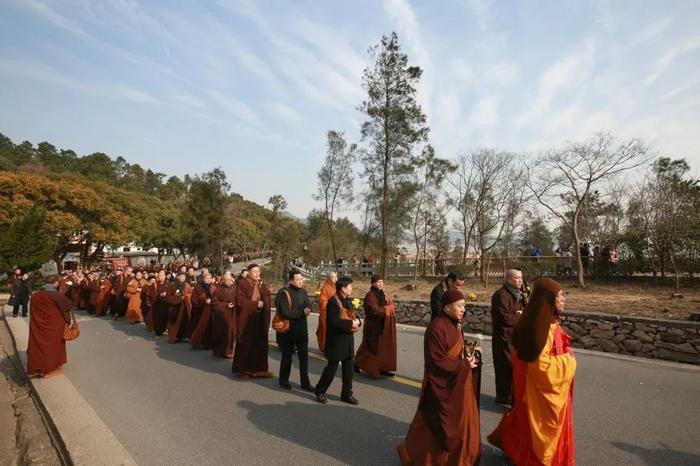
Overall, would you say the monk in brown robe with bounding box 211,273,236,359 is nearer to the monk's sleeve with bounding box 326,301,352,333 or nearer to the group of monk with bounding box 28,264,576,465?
the group of monk with bounding box 28,264,576,465

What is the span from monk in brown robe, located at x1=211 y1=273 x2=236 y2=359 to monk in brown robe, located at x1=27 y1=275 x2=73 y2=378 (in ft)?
8.69

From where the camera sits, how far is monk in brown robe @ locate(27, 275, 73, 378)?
7.41m

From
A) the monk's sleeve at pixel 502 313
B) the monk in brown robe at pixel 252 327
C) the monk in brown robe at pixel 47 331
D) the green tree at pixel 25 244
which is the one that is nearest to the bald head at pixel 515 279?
the monk's sleeve at pixel 502 313

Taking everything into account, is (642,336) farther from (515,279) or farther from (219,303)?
(219,303)

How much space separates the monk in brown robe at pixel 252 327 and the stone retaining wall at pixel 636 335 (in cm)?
626

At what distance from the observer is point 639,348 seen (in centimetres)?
821

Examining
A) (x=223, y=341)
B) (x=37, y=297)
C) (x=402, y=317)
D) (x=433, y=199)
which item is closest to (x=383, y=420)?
(x=223, y=341)

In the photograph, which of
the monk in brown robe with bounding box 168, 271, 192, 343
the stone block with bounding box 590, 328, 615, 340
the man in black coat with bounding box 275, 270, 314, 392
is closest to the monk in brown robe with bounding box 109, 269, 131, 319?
the monk in brown robe with bounding box 168, 271, 192, 343

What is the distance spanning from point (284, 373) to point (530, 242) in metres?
27.1

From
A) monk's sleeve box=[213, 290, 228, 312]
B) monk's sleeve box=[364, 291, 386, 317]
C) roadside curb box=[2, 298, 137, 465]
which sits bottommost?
roadside curb box=[2, 298, 137, 465]

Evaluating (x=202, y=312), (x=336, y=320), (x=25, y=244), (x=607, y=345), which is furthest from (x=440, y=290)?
(x=25, y=244)

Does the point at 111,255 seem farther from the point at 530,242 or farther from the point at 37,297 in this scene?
the point at 37,297

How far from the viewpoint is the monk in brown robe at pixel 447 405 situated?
3.56 metres

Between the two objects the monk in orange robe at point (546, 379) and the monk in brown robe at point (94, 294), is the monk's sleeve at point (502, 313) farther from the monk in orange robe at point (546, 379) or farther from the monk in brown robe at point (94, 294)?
the monk in brown robe at point (94, 294)
